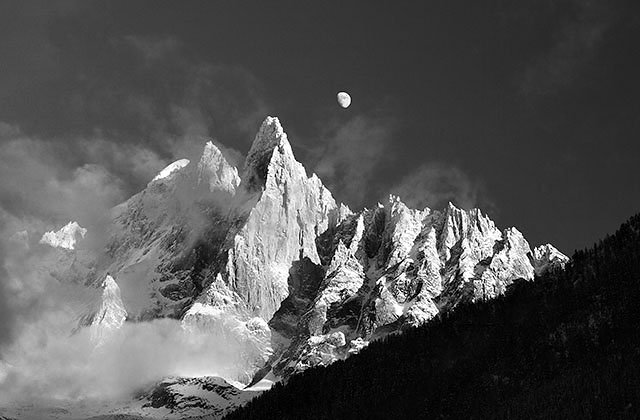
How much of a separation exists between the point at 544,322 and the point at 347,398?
130 ft

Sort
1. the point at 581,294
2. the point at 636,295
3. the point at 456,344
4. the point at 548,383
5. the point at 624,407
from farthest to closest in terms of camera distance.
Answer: the point at 456,344 < the point at 581,294 < the point at 636,295 < the point at 548,383 < the point at 624,407

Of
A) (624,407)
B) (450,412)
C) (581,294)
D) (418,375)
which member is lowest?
(624,407)

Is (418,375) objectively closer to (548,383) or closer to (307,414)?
(307,414)

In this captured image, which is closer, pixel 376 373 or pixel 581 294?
pixel 581 294

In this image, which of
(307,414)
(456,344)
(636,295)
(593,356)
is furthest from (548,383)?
(307,414)

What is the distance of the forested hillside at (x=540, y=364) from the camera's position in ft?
470

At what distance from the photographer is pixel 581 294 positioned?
183 m

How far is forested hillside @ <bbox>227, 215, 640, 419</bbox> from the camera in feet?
470

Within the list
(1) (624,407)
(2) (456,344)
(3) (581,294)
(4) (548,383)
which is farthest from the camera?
(2) (456,344)

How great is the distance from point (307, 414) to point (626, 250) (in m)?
67.5

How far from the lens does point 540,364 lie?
16750 centimetres

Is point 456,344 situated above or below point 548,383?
above

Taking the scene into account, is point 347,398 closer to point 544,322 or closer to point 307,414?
point 307,414

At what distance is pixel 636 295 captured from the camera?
558ft
